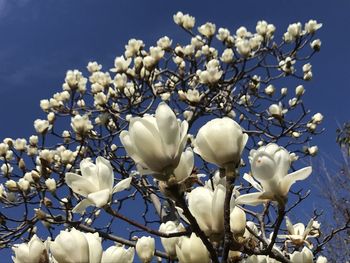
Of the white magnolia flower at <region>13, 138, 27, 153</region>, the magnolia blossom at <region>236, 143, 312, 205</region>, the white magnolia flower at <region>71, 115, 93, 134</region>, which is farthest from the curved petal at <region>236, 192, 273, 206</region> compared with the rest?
the white magnolia flower at <region>13, 138, 27, 153</region>

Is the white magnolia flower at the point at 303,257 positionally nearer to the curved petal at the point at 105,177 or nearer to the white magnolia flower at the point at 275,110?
the curved petal at the point at 105,177

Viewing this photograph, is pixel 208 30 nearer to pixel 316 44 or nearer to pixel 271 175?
pixel 316 44

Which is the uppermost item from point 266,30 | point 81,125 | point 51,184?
point 266,30

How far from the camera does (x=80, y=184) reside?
2.88 ft

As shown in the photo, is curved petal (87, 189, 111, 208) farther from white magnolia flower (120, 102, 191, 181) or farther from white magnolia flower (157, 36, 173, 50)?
white magnolia flower (157, 36, 173, 50)

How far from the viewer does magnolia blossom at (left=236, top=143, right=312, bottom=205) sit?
805 millimetres

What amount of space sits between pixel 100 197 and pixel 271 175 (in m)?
0.28

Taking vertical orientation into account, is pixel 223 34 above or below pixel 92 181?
above

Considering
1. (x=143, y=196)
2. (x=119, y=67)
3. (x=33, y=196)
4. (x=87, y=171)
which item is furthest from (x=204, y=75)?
(x=87, y=171)

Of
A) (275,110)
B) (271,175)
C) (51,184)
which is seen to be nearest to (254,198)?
(271,175)

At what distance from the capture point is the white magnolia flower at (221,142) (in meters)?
0.77

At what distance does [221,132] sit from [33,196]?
3.29 metres

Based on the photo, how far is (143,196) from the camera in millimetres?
3783

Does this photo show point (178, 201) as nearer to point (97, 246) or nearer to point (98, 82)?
point (97, 246)
